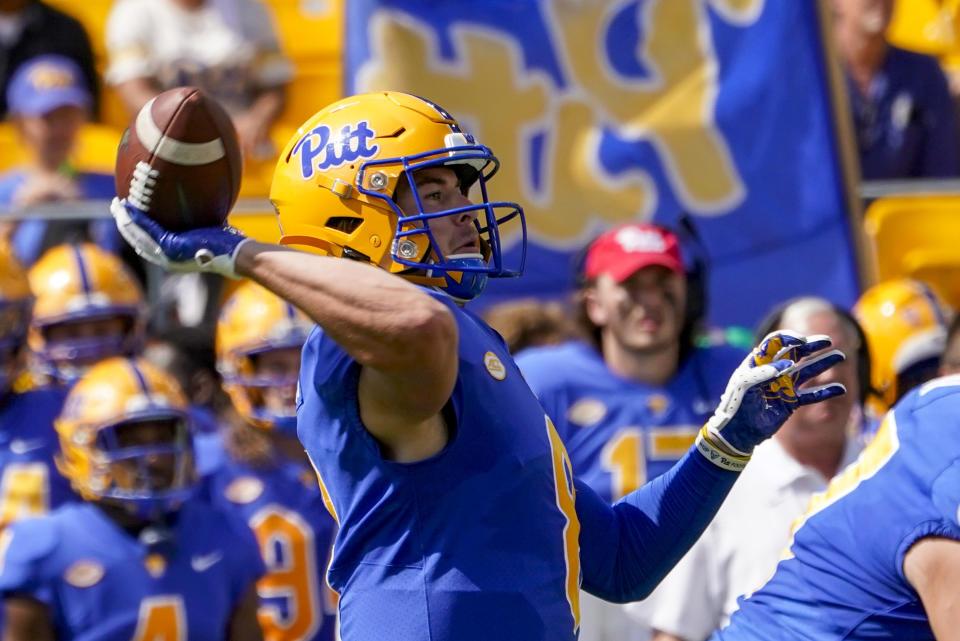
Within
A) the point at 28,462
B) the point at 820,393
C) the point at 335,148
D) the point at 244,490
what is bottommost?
the point at 244,490

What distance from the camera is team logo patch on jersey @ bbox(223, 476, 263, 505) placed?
227 inches

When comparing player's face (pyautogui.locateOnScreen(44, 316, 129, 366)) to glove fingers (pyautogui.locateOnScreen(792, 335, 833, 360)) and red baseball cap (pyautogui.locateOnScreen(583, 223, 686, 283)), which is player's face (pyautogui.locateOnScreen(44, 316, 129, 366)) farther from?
glove fingers (pyautogui.locateOnScreen(792, 335, 833, 360))

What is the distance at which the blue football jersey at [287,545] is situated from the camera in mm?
5609

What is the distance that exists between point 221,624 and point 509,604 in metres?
2.47

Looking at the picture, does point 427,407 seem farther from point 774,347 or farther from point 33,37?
point 33,37

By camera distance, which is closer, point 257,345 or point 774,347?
point 774,347

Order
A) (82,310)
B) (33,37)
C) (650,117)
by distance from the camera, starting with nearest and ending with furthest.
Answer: (82,310), (650,117), (33,37)

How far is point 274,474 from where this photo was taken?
19.1 ft

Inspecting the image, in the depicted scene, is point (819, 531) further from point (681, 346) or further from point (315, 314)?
point (681, 346)

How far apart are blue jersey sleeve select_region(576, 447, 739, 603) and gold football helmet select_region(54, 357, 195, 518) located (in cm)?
229

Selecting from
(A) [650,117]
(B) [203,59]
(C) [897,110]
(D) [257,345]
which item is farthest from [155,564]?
(C) [897,110]

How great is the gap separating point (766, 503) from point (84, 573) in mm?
2032

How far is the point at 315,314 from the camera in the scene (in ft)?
8.08

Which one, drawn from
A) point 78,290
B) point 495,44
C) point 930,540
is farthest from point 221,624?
point 495,44
